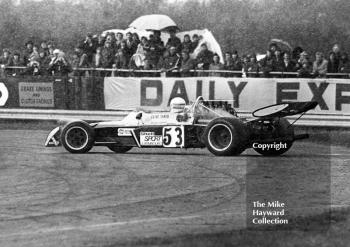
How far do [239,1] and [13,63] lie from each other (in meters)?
16.2

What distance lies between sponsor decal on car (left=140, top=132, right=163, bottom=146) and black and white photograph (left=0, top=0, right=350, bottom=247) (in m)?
0.02

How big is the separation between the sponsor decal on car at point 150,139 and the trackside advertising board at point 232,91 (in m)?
5.07

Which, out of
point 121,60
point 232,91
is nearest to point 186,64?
point 232,91

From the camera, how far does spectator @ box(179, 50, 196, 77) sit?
20.3 m

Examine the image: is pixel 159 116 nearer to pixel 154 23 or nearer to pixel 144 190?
pixel 144 190

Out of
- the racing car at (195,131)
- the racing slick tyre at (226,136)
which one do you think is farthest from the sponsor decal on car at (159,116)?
the racing slick tyre at (226,136)

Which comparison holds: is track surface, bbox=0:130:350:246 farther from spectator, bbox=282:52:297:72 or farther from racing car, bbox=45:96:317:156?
spectator, bbox=282:52:297:72

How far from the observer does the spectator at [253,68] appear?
19.8 meters

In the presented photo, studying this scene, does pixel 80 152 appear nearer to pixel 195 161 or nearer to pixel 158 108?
pixel 195 161

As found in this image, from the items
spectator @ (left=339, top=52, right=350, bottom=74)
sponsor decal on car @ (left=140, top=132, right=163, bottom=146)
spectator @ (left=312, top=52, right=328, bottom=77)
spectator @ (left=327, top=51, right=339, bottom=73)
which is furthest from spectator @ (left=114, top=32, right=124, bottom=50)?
sponsor decal on car @ (left=140, top=132, right=163, bottom=146)

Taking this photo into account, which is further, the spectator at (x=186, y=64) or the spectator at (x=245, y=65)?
the spectator at (x=186, y=64)

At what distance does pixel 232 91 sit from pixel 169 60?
1.81 meters

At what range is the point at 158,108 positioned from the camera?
20.2m

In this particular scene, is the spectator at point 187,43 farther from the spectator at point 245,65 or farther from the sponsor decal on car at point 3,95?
the sponsor decal on car at point 3,95
